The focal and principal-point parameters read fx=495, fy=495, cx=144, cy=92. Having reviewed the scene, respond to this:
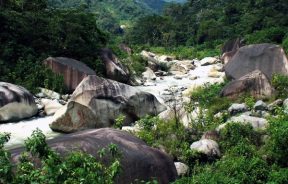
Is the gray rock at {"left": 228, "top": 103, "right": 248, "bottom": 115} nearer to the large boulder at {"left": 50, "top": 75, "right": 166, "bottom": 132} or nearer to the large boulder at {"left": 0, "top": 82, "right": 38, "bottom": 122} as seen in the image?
the large boulder at {"left": 50, "top": 75, "right": 166, "bottom": 132}

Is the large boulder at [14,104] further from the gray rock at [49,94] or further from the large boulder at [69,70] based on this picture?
the large boulder at [69,70]

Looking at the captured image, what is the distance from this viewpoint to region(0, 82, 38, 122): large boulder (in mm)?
17781

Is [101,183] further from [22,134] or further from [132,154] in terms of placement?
[22,134]

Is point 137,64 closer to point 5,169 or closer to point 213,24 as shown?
point 5,169

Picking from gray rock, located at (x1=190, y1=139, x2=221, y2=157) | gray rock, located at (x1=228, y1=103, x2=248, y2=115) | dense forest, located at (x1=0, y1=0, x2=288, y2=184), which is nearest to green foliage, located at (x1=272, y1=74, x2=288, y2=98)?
dense forest, located at (x1=0, y1=0, x2=288, y2=184)

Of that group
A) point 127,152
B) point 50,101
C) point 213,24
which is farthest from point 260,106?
point 213,24

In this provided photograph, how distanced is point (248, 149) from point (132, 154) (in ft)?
11.2

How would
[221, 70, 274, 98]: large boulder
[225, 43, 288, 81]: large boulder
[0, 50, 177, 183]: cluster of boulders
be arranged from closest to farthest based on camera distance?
[0, 50, 177, 183]: cluster of boulders, [221, 70, 274, 98]: large boulder, [225, 43, 288, 81]: large boulder

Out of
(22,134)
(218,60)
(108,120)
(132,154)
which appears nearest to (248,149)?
(132,154)

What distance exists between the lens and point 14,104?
1798 centimetres

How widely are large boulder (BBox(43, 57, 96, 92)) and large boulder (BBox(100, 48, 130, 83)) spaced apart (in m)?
4.03

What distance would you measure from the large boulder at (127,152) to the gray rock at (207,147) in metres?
1.90

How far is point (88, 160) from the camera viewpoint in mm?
6801

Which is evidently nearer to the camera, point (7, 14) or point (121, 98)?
point (121, 98)
